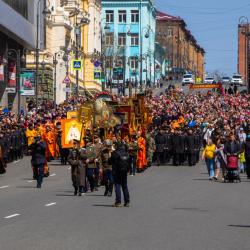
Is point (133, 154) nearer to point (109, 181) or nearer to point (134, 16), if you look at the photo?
point (109, 181)

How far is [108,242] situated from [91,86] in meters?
91.0

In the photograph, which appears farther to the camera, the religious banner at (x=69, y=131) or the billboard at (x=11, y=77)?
the billboard at (x=11, y=77)

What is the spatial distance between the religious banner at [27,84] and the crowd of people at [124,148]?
2.83 meters

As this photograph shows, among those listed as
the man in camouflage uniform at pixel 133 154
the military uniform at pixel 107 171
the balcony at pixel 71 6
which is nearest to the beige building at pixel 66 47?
the balcony at pixel 71 6

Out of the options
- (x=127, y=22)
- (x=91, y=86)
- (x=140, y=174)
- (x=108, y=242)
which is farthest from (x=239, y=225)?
(x=127, y=22)

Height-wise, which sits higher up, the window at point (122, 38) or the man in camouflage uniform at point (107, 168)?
the window at point (122, 38)

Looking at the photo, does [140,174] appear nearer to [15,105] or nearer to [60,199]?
[60,199]

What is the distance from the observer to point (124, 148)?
25547mm

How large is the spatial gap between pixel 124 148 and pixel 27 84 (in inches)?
1419

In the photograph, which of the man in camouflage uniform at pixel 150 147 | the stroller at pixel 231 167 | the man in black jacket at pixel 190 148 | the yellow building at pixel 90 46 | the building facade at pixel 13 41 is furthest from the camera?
the yellow building at pixel 90 46

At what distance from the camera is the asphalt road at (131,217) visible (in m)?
17.2

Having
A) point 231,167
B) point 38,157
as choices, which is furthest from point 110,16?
point 38,157

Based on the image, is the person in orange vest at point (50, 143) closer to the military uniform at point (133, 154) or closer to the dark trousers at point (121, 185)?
the military uniform at point (133, 154)

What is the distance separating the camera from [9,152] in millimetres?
43312
